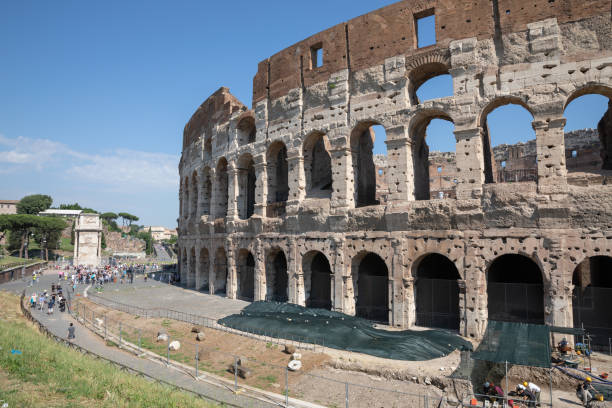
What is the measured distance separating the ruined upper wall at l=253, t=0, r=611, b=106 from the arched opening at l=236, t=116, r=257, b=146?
1.76 m

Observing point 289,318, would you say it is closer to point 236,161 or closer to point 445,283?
point 445,283

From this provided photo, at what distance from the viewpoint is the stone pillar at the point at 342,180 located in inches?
671

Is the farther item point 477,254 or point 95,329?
point 95,329

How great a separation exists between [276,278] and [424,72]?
1354 cm

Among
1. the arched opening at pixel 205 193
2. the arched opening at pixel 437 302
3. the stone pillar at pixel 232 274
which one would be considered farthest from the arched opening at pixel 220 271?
the arched opening at pixel 437 302

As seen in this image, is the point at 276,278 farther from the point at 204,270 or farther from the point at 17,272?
the point at 17,272

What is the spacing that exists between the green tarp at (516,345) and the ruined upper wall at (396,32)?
9300mm

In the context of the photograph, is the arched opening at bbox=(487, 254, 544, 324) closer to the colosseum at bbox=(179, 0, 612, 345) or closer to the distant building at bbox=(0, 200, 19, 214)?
the colosseum at bbox=(179, 0, 612, 345)

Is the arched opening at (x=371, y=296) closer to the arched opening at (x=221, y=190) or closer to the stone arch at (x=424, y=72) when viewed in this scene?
the stone arch at (x=424, y=72)

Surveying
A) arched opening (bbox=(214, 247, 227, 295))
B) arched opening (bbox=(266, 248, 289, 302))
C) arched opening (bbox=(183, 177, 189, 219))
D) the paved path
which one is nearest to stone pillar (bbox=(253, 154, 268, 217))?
arched opening (bbox=(266, 248, 289, 302))

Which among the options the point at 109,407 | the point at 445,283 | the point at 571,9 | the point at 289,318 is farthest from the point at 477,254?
the point at 109,407

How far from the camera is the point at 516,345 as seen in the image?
383 inches

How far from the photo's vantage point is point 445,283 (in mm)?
15297

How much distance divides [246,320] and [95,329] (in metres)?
6.45
